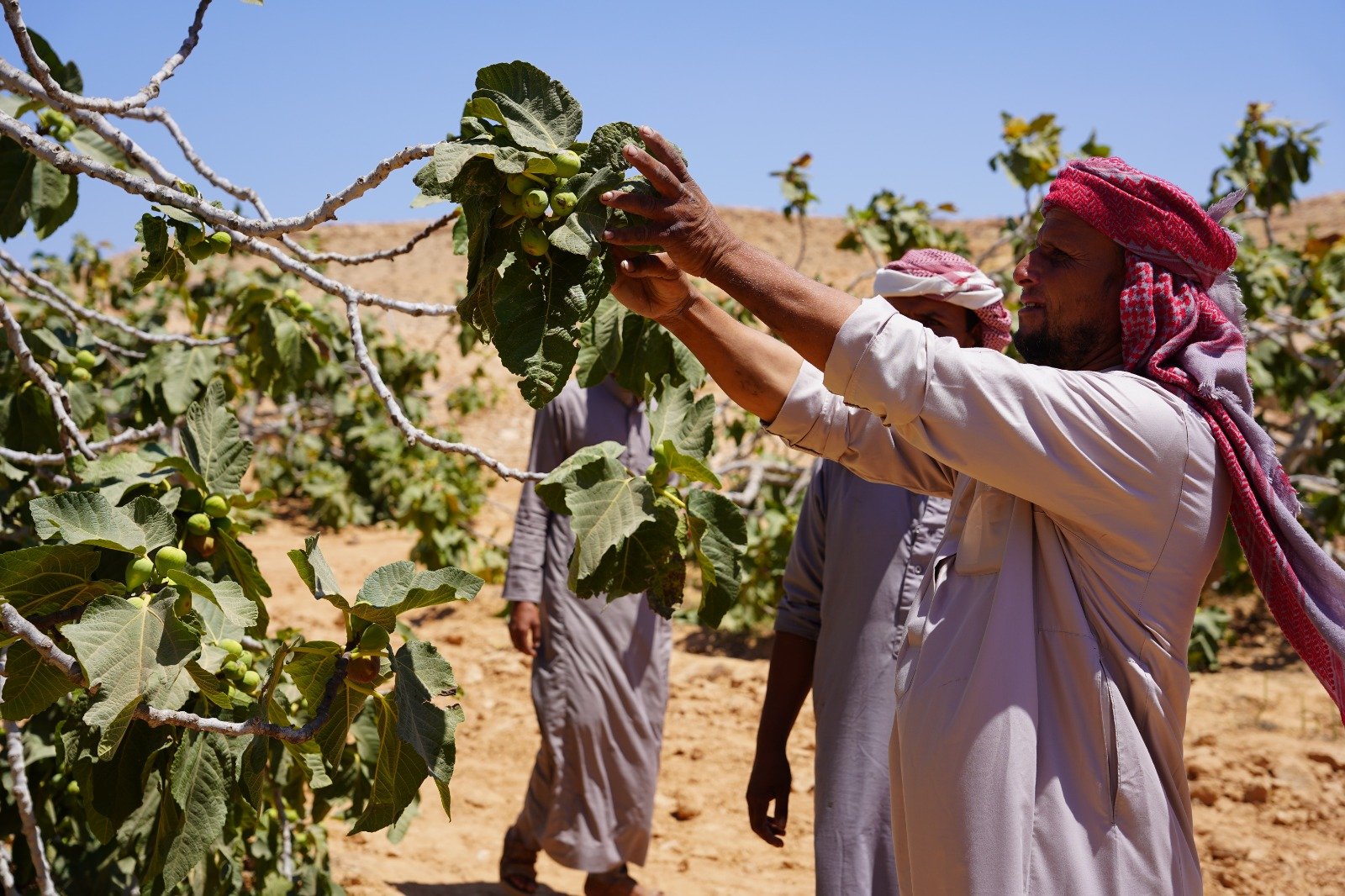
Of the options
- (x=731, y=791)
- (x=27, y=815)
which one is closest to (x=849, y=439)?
(x=27, y=815)

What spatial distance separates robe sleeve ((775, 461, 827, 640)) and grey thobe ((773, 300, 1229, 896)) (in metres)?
1.02

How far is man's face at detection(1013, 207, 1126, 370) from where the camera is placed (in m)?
1.86

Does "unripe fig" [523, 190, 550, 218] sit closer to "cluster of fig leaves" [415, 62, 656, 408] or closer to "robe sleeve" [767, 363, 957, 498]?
"cluster of fig leaves" [415, 62, 656, 408]

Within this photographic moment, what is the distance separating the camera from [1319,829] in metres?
4.69

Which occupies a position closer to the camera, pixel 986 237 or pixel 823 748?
pixel 823 748

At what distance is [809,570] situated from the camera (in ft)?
9.25

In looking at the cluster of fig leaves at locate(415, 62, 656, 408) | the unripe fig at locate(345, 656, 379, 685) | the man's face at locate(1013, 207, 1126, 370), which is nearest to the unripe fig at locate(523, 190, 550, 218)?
the cluster of fig leaves at locate(415, 62, 656, 408)

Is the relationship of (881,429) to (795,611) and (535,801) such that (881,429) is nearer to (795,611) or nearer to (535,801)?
(795,611)

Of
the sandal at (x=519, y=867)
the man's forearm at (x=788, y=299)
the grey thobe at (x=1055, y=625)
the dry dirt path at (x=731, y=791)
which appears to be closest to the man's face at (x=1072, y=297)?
the grey thobe at (x=1055, y=625)

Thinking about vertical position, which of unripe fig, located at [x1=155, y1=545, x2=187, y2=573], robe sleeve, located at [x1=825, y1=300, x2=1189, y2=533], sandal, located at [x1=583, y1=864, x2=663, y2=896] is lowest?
sandal, located at [x1=583, y1=864, x2=663, y2=896]

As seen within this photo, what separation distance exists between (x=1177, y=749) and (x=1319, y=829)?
143 inches

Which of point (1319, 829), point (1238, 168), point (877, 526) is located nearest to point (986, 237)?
point (1238, 168)

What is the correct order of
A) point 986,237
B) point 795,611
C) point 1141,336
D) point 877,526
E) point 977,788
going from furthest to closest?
1. point 986,237
2. point 795,611
3. point 877,526
4. point 1141,336
5. point 977,788

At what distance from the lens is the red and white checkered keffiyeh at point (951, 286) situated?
8.29ft
